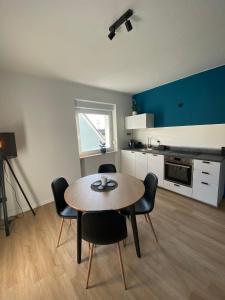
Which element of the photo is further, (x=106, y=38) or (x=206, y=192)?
(x=206, y=192)

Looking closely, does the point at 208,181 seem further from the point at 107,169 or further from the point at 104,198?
the point at 104,198

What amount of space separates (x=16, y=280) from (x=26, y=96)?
259 cm

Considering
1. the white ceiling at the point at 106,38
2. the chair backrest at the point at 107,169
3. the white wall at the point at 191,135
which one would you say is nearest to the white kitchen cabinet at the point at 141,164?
the white wall at the point at 191,135

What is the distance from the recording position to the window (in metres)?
3.47

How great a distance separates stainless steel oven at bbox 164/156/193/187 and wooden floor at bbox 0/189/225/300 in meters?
0.74

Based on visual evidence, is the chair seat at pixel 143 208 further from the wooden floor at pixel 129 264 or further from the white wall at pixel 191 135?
the white wall at pixel 191 135

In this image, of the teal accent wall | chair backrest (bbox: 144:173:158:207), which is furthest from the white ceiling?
chair backrest (bbox: 144:173:158:207)

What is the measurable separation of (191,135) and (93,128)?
2342 millimetres

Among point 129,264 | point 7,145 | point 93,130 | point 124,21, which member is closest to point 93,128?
point 93,130

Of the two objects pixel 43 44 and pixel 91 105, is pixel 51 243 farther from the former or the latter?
pixel 91 105

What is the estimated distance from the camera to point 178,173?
9.54 feet

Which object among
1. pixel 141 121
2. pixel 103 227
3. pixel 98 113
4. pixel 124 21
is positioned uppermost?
pixel 124 21

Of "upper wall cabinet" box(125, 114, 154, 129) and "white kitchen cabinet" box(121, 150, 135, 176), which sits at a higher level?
"upper wall cabinet" box(125, 114, 154, 129)

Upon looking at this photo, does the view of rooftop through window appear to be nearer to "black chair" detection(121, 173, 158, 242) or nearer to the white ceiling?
the white ceiling
